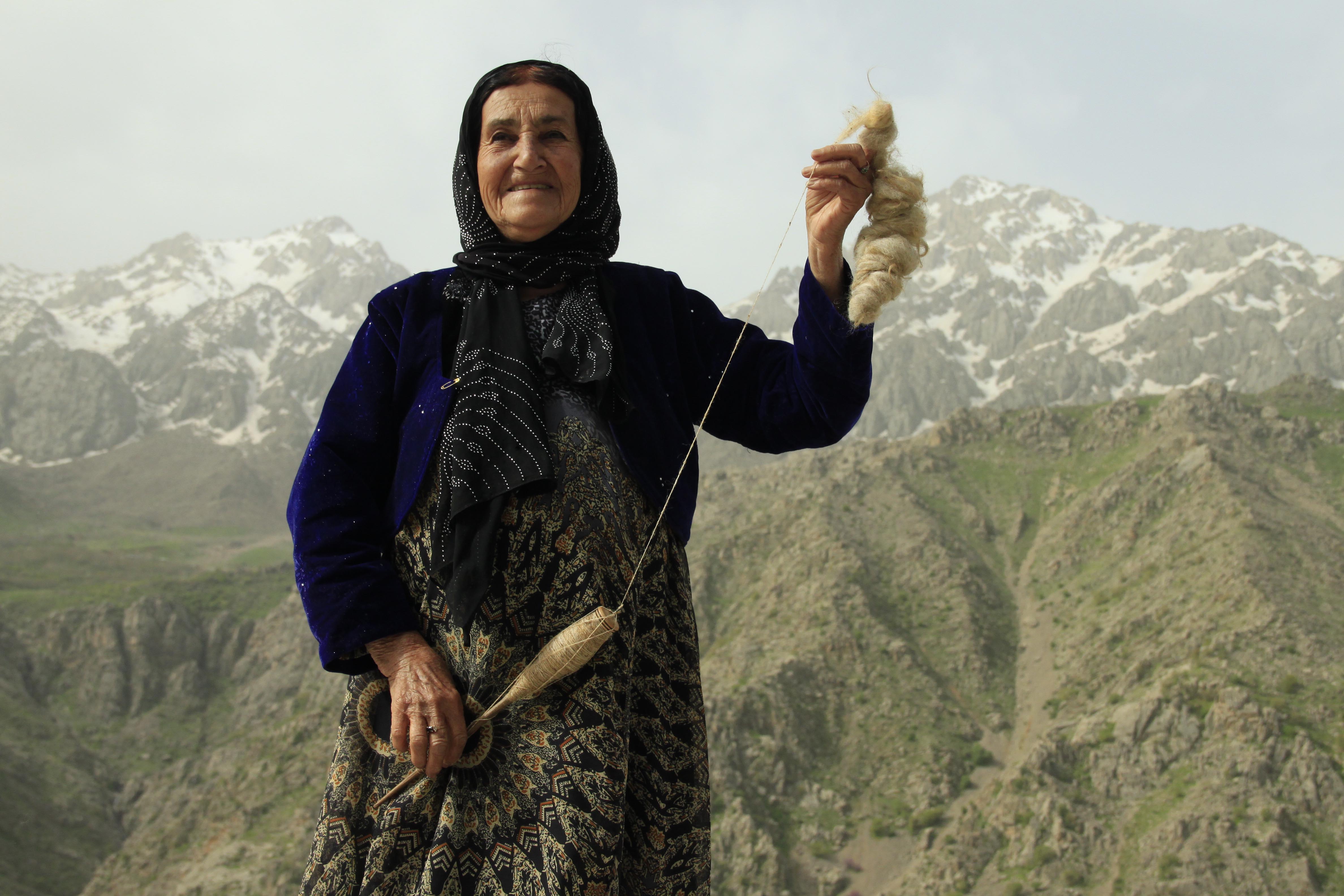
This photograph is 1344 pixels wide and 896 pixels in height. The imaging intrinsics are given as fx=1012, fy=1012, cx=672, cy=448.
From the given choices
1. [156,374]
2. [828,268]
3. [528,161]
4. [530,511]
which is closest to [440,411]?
[530,511]

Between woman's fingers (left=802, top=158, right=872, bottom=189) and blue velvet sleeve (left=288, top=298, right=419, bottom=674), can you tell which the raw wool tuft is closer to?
woman's fingers (left=802, top=158, right=872, bottom=189)

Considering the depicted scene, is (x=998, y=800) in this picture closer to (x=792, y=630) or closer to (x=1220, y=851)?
(x=1220, y=851)

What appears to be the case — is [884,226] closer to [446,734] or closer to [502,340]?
[502,340]

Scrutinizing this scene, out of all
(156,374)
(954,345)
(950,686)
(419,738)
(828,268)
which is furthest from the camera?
(954,345)

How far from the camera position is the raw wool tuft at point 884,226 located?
2.19 m

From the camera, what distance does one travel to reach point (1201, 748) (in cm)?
3397

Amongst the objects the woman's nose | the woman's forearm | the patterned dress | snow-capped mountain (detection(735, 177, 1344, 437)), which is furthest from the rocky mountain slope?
snow-capped mountain (detection(735, 177, 1344, 437))

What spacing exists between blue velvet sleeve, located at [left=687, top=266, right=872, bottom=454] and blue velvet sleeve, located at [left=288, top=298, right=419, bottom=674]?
781mm

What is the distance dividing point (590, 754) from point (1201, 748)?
3774 cm

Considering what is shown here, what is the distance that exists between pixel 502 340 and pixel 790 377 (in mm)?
687

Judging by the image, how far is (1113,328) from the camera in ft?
516

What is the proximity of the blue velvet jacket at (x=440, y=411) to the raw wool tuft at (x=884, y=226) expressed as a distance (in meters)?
0.11

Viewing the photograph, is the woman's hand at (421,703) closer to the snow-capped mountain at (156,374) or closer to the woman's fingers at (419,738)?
the woman's fingers at (419,738)

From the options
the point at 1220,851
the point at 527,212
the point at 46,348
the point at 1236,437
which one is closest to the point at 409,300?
the point at 527,212
